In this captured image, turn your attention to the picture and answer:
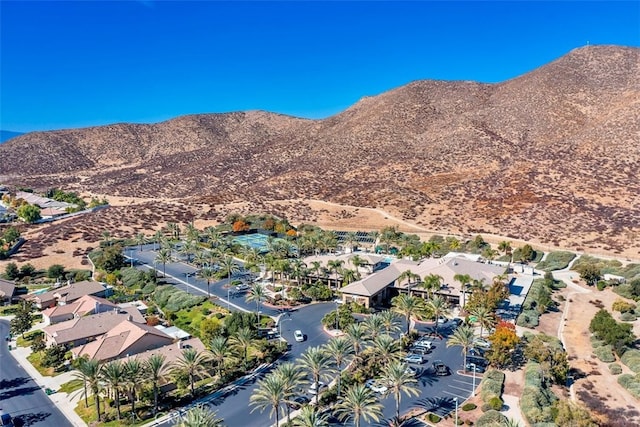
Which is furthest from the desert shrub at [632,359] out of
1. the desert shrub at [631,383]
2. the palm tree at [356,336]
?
the palm tree at [356,336]

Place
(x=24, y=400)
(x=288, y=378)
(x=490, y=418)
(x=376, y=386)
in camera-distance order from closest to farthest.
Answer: (x=490, y=418)
(x=288, y=378)
(x=376, y=386)
(x=24, y=400)

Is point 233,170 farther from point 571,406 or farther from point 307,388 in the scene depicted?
point 571,406

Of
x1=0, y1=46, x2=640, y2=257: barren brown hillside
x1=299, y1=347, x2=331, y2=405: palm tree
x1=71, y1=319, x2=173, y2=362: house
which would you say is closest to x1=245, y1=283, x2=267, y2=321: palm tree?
x1=71, y1=319, x2=173, y2=362: house

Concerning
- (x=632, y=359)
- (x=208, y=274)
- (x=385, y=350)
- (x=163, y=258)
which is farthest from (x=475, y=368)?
(x=163, y=258)

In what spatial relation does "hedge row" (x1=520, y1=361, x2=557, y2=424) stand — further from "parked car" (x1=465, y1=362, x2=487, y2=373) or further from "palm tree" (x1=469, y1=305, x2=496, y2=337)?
"palm tree" (x1=469, y1=305, x2=496, y2=337)

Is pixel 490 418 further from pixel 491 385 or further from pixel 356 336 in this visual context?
pixel 356 336

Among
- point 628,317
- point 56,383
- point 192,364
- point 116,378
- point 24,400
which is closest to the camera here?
point 116,378
